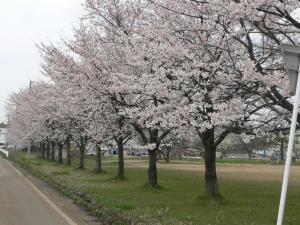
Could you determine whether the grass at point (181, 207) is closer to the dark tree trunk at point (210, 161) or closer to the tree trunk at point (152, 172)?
the dark tree trunk at point (210, 161)

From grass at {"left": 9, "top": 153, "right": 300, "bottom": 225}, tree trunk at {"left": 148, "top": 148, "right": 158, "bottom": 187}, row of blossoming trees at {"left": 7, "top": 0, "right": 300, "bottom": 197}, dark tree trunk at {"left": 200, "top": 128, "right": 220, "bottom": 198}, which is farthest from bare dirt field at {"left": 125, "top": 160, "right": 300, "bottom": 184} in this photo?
row of blossoming trees at {"left": 7, "top": 0, "right": 300, "bottom": 197}

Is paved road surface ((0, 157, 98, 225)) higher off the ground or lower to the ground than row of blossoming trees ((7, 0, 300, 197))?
lower

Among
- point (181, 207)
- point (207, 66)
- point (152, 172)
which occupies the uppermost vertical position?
point (207, 66)

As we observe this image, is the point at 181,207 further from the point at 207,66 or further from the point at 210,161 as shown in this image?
the point at 207,66

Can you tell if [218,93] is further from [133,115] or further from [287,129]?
[133,115]

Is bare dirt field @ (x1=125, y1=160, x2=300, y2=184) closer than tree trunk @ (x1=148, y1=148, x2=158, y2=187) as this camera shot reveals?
No

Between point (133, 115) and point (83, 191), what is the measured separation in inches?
232

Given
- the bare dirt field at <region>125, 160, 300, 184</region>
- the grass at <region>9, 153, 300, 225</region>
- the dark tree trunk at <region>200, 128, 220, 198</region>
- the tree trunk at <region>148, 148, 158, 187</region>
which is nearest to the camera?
the grass at <region>9, 153, 300, 225</region>

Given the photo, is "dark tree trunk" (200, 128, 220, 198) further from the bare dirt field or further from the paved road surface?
the bare dirt field

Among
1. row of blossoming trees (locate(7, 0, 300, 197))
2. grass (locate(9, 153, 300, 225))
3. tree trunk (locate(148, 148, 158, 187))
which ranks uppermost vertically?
row of blossoming trees (locate(7, 0, 300, 197))

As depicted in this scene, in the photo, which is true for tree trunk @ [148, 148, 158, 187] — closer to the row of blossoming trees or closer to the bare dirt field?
the row of blossoming trees

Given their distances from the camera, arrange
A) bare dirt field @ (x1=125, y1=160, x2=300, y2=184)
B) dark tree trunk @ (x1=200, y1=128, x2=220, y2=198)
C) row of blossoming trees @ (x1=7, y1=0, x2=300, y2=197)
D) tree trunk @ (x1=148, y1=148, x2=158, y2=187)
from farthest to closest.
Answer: bare dirt field @ (x1=125, y1=160, x2=300, y2=184), tree trunk @ (x1=148, y1=148, x2=158, y2=187), dark tree trunk @ (x1=200, y1=128, x2=220, y2=198), row of blossoming trees @ (x1=7, y1=0, x2=300, y2=197)

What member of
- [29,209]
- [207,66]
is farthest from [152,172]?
[207,66]

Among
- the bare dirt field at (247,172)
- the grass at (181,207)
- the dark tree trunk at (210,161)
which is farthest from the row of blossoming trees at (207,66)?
the bare dirt field at (247,172)
